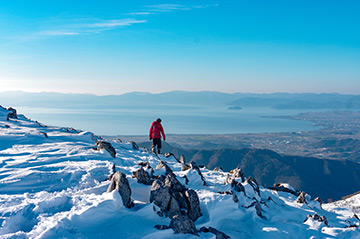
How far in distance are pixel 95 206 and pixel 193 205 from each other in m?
3.89

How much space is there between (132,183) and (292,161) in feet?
486

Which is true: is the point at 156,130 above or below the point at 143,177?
above

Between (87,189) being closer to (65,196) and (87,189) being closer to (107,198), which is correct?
(65,196)

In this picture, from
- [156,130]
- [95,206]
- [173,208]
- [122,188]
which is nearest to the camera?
[95,206]

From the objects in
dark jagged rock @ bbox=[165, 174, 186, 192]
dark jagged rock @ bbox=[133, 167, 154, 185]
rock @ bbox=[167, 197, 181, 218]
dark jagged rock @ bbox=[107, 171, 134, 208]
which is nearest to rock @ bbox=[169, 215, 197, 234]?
rock @ bbox=[167, 197, 181, 218]

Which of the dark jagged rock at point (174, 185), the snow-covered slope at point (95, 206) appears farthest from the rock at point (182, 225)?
the dark jagged rock at point (174, 185)

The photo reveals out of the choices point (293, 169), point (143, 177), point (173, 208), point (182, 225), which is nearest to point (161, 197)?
point (173, 208)

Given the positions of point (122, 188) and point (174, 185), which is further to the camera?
point (174, 185)

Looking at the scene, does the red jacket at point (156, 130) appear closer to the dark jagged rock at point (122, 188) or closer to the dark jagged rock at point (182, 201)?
the dark jagged rock at point (182, 201)

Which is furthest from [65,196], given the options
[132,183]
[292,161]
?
[292,161]

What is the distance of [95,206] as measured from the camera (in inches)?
301

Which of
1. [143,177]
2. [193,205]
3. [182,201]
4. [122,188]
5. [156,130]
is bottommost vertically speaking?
[193,205]

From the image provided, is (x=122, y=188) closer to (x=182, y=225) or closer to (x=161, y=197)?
(x=161, y=197)

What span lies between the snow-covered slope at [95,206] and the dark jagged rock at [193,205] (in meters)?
0.24
